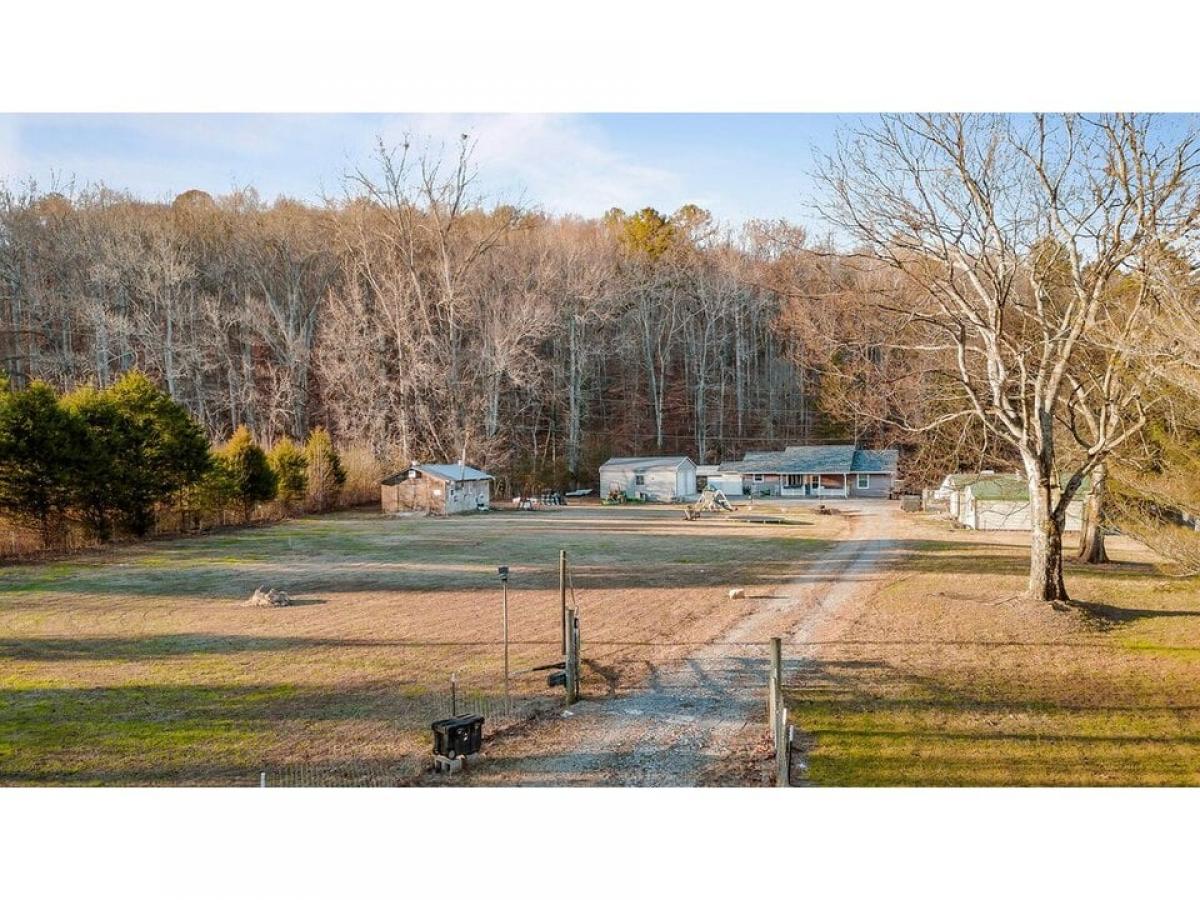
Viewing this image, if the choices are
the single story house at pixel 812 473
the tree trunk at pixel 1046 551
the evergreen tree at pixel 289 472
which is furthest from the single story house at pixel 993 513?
the evergreen tree at pixel 289 472

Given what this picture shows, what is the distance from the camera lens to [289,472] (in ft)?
61.6

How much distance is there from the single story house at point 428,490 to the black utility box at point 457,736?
16496mm

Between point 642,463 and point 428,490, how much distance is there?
8494 millimetres

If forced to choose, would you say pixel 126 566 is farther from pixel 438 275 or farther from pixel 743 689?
pixel 438 275

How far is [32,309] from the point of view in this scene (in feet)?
27.3

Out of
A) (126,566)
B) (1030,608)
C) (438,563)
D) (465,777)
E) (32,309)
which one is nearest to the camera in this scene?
(465,777)

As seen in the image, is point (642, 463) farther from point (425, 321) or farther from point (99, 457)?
point (99, 457)

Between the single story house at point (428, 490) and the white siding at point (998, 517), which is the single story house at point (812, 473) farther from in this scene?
the white siding at point (998, 517)

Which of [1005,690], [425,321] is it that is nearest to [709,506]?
[425,321]

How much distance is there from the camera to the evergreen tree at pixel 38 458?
1055 centimetres

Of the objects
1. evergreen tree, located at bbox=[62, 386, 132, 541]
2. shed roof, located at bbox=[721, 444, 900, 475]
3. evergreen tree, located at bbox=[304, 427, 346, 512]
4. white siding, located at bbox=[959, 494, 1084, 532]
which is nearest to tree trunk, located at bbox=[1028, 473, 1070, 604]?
white siding, located at bbox=[959, 494, 1084, 532]

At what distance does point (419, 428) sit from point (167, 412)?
960 centimetres

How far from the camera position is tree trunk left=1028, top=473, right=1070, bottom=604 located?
799 cm

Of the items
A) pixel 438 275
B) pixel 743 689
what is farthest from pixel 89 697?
pixel 438 275
